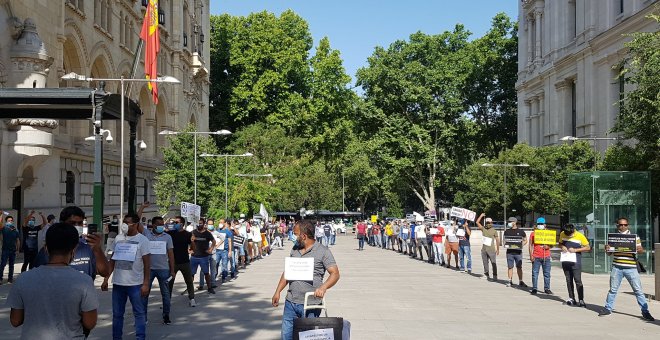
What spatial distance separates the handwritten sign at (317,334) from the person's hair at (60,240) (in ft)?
7.86

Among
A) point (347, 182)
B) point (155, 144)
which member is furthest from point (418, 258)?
point (347, 182)

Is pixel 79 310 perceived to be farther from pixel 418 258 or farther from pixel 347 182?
pixel 347 182

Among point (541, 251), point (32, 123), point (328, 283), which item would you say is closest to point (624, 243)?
point (541, 251)

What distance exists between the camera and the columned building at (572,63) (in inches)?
1764

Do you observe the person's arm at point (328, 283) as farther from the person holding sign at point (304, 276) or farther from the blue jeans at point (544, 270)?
the blue jeans at point (544, 270)

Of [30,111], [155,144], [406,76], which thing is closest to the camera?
[30,111]

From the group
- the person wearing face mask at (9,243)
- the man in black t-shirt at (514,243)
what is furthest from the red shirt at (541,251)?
the person wearing face mask at (9,243)

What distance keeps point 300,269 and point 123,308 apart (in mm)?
3120

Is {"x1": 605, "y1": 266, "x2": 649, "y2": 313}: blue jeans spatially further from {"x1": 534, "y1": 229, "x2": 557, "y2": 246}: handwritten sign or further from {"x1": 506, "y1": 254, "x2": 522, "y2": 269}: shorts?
{"x1": 506, "y1": 254, "x2": 522, "y2": 269}: shorts

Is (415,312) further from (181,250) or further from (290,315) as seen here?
(290,315)

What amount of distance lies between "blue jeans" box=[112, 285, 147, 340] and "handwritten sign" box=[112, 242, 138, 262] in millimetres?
398

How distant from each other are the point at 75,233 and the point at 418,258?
28.6 meters

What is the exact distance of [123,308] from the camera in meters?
9.96

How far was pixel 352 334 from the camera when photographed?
36.9ft
